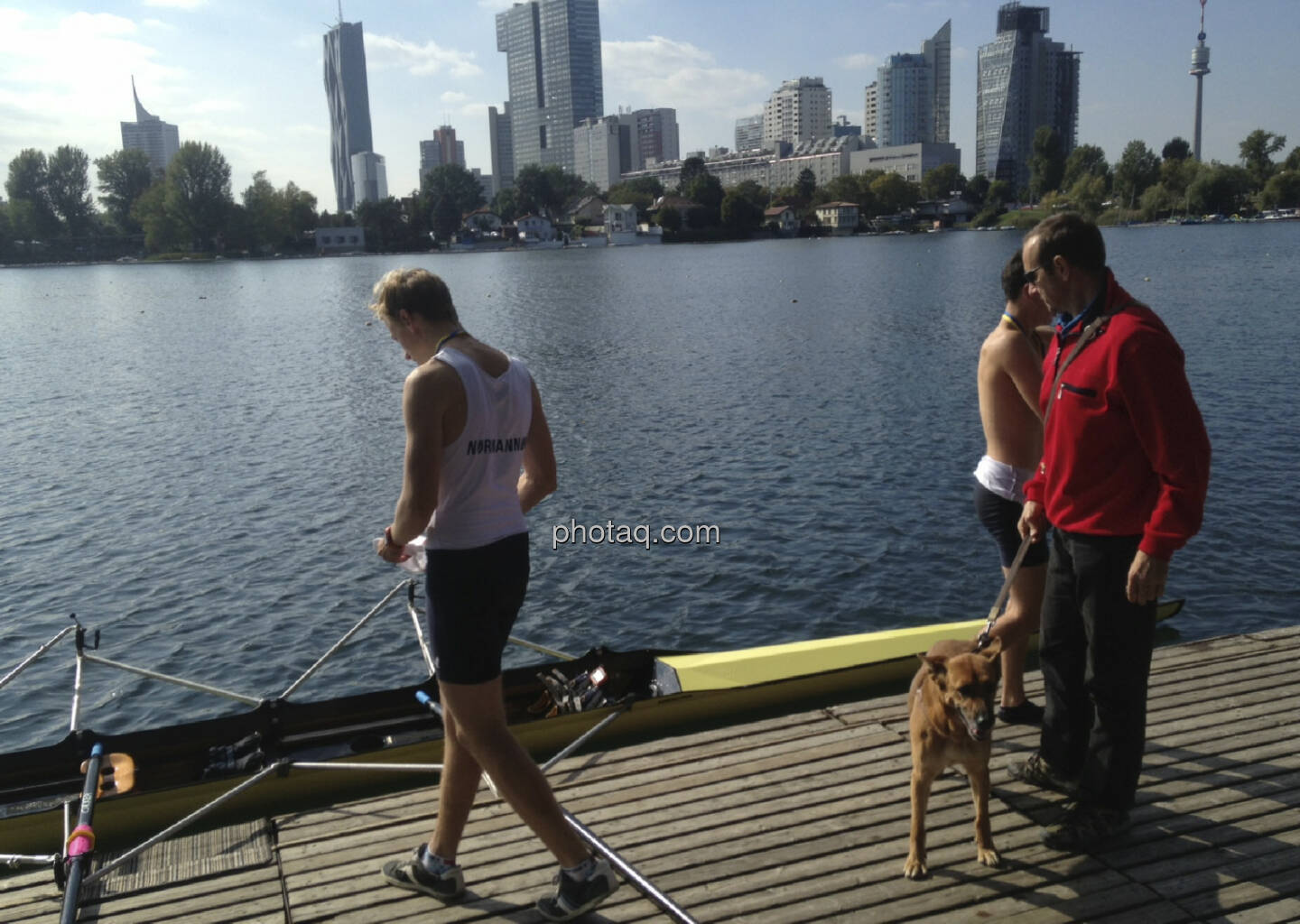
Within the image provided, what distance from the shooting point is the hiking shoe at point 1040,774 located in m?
4.25

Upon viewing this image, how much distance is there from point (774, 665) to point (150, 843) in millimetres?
3906

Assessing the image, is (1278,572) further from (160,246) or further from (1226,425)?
(160,246)

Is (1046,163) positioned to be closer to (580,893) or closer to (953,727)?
(953,727)

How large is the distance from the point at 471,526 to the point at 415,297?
2.74 ft

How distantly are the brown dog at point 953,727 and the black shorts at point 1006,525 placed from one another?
104cm

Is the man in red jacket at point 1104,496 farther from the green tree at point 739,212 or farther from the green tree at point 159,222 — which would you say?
the green tree at point 159,222

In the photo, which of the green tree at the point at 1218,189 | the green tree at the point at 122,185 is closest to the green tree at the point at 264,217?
the green tree at the point at 122,185

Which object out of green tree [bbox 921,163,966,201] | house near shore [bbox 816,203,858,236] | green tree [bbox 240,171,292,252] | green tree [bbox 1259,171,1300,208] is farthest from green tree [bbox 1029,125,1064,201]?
green tree [bbox 240,171,292,252]

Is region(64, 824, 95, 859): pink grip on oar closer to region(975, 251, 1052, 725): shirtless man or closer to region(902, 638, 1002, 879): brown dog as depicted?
region(902, 638, 1002, 879): brown dog

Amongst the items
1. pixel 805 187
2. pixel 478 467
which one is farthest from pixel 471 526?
pixel 805 187

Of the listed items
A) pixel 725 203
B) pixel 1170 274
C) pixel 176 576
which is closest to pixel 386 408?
pixel 176 576

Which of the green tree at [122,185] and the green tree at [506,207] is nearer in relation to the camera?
the green tree at [122,185]

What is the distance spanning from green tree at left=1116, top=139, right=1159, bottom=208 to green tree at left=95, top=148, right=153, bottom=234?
162m

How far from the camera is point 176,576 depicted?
13.8m
